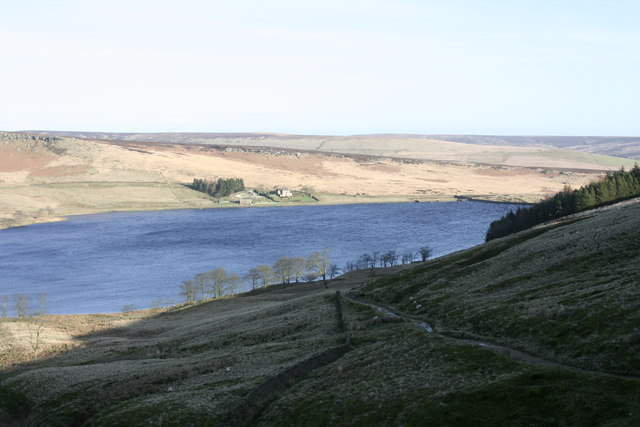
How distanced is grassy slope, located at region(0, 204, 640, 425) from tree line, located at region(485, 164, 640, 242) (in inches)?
1996

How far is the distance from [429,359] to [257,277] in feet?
291

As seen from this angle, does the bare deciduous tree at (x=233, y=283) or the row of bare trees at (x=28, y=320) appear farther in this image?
the bare deciduous tree at (x=233, y=283)

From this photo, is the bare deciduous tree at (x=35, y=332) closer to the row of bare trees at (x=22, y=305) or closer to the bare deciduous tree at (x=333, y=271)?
the row of bare trees at (x=22, y=305)

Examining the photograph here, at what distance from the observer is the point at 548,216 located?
121m

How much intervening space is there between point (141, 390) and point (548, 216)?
100389 mm

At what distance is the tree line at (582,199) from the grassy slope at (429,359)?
50.7m

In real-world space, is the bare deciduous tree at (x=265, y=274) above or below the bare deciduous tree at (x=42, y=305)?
above

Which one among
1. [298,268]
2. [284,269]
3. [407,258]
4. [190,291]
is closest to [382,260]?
[407,258]

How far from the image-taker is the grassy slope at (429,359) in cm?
2491

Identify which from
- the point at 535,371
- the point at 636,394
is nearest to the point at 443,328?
the point at 535,371

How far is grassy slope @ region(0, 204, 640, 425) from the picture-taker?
2491 cm

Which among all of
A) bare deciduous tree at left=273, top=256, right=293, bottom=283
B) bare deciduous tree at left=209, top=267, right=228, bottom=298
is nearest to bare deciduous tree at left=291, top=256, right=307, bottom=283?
bare deciduous tree at left=273, top=256, right=293, bottom=283

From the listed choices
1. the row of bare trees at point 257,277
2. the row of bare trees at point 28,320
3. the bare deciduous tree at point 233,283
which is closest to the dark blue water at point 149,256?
the row of bare trees at point 257,277

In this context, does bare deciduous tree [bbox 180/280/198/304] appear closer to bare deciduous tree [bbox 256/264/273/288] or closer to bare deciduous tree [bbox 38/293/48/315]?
bare deciduous tree [bbox 256/264/273/288]
